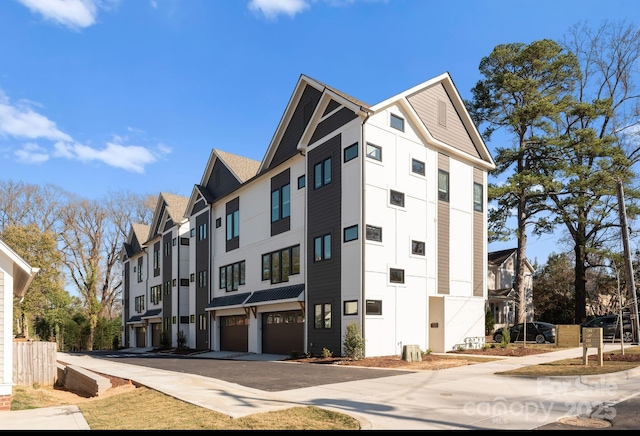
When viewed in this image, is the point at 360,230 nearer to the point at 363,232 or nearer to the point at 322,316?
the point at 363,232

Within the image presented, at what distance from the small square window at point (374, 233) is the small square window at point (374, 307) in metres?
2.64

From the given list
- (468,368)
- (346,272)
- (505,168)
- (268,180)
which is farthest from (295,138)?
(505,168)

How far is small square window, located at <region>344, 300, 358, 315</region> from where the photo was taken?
2170 cm

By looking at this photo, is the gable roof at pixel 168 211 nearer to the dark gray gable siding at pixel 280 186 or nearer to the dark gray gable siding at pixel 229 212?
the dark gray gable siding at pixel 229 212

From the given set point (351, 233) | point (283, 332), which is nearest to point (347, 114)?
point (351, 233)

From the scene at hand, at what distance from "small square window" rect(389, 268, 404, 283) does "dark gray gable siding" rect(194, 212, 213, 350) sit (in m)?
17.3

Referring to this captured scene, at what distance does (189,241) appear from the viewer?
41.6m

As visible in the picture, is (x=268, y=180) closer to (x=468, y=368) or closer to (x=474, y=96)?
(x=468, y=368)

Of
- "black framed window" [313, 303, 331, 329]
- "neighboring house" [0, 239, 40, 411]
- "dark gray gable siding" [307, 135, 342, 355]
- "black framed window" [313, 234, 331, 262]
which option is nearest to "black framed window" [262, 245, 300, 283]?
"dark gray gable siding" [307, 135, 342, 355]

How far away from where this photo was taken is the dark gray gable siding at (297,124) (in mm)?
26969

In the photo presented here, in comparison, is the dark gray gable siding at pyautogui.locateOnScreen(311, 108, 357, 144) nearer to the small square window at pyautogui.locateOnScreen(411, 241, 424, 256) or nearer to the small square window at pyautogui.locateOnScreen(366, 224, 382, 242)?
the small square window at pyautogui.locateOnScreen(366, 224, 382, 242)

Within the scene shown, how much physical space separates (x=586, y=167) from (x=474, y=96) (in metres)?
10.1

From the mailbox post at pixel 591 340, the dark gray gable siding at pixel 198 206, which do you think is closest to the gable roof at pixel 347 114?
the dark gray gable siding at pixel 198 206

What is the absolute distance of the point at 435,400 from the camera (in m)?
10.9
